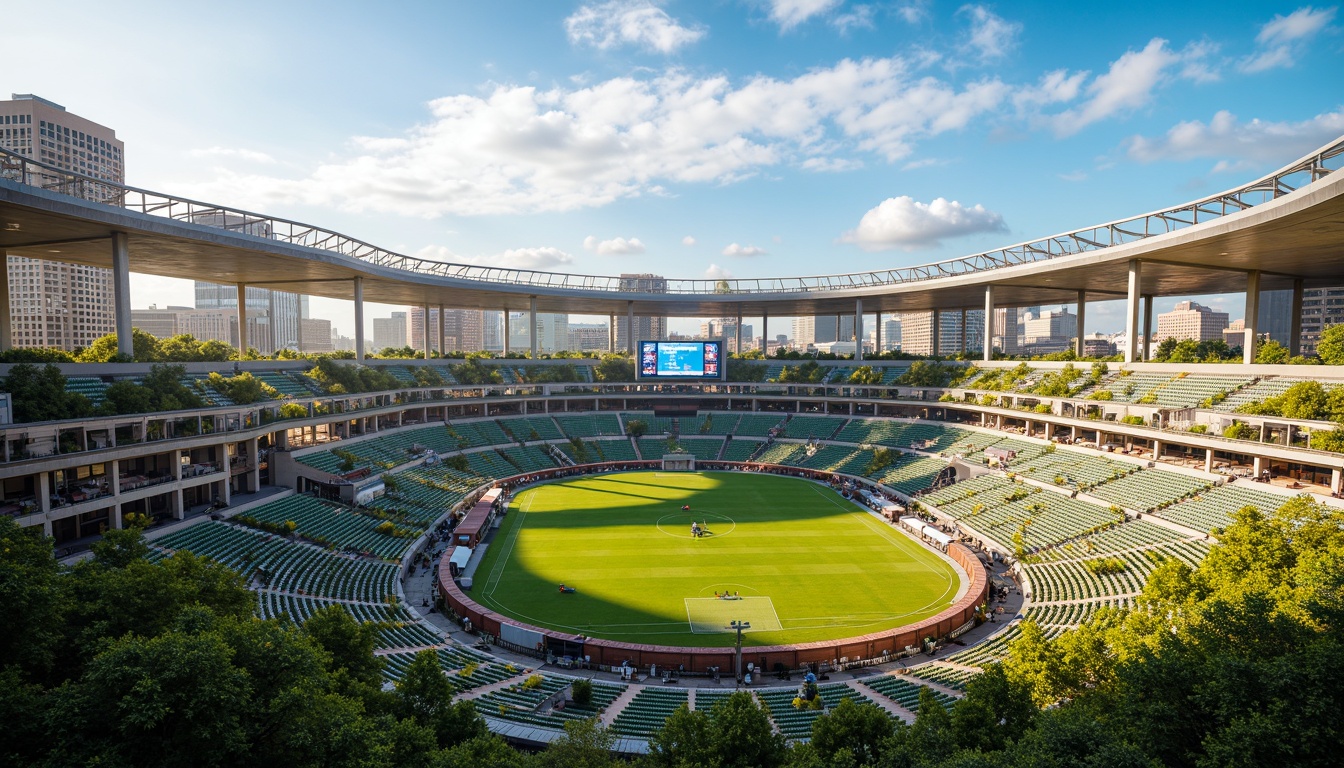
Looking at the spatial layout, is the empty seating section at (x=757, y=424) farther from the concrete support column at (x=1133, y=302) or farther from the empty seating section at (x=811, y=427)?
the concrete support column at (x=1133, y=302)

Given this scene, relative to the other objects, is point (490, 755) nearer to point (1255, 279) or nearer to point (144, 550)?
point (144, 550)

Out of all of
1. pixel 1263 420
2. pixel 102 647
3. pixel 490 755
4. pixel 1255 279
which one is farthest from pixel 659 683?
pixel 1255 279

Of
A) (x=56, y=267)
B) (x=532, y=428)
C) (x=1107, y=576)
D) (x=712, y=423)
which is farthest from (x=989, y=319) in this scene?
(x=56, y=267)

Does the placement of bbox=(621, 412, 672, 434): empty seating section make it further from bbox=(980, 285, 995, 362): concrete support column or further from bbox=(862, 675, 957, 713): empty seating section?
bbox=(862, 675, 957, 713): empty seating section

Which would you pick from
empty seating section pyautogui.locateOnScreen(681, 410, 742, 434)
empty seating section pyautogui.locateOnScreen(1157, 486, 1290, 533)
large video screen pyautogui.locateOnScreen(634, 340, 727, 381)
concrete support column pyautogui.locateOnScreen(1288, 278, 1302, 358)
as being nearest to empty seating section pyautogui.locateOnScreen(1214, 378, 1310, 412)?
empty seating section pyautogui.locateOnScreen(1157, 486, 1290, 533)

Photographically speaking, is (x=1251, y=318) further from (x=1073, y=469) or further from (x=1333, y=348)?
(x=1073, y=469)

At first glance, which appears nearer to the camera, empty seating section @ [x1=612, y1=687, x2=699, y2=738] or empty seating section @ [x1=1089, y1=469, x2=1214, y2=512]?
empty seating section @ [x1=612, y1=687, x2=699, y2=738]
